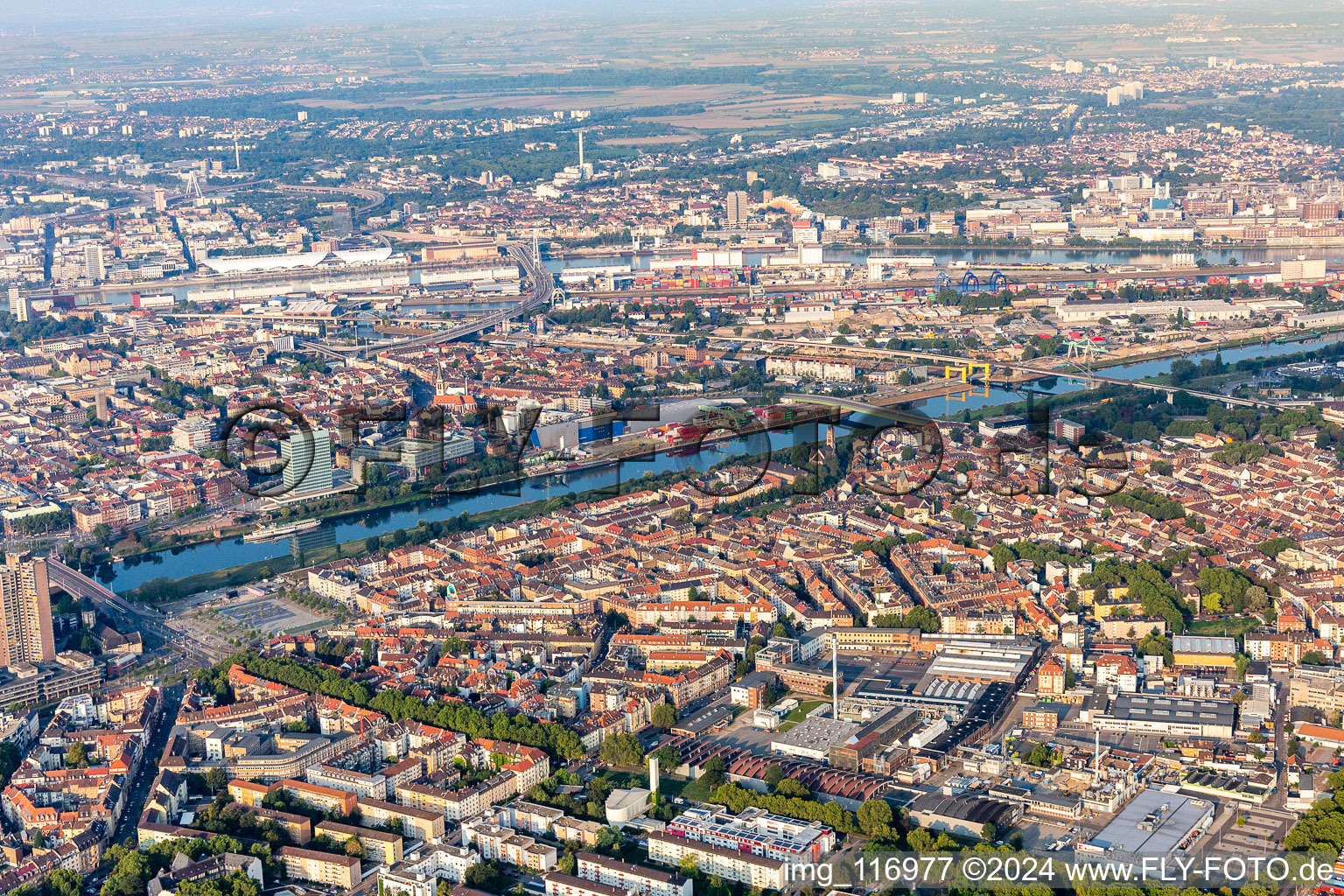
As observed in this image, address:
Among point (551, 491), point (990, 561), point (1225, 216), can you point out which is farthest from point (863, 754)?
point (1225, 216)

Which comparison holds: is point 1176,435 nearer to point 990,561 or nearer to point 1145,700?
point 990,561

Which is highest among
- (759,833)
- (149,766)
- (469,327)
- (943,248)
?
(943,248)

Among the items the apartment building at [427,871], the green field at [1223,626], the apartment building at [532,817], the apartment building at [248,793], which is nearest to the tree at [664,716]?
the apartment building at [532,817]

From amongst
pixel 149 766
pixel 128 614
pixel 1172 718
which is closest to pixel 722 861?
pixel 1172 718

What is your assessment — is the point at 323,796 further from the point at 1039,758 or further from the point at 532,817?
the point at 1039,758

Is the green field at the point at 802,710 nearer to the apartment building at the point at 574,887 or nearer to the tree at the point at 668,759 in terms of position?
the tree at the point at 668,759

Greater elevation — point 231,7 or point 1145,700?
point 231,7

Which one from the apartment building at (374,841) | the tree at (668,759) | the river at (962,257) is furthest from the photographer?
the river at (962,257)
